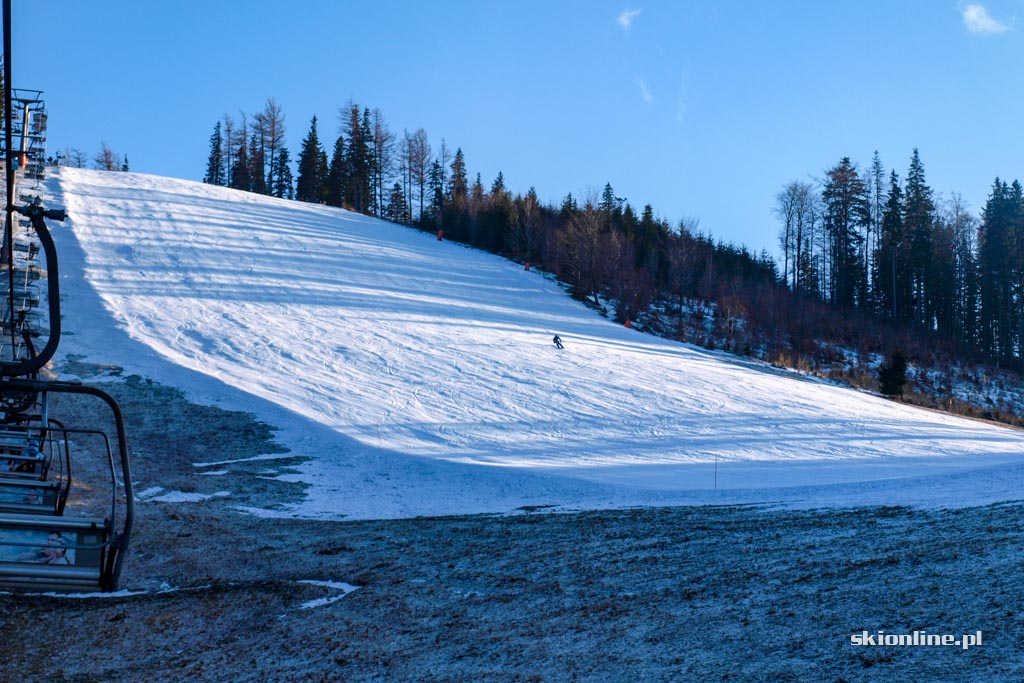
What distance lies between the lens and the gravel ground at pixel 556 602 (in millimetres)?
5402

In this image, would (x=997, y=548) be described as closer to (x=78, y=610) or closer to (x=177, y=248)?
(x=78, y=610)

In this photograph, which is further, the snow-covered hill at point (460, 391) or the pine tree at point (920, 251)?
the pine tree at point (920, 251)

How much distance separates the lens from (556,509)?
1166cm

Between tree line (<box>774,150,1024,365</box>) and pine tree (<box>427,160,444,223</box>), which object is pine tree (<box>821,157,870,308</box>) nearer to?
tree line (<box>774,150,1024,365</box>)

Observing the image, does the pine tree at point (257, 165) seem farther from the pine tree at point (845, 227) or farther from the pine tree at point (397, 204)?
the pine tree at point (845, 227)

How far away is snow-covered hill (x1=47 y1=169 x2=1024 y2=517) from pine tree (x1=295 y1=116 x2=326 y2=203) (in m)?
Result: 35.3

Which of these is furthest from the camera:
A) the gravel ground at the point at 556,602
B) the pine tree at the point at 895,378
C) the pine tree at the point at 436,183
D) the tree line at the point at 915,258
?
the pine tree at the point at 436,183

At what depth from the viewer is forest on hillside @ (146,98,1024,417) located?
1682 inches

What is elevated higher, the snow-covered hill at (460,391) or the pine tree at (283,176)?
the pine tree at (283,176)

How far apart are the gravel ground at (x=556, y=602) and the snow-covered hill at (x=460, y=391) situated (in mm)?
2117

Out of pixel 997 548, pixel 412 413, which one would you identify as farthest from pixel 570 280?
pixel 997 548

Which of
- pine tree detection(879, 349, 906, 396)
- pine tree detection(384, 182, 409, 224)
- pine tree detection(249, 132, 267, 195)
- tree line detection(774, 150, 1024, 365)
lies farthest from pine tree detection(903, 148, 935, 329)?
pine tree detection(249, 132, 267, 195)

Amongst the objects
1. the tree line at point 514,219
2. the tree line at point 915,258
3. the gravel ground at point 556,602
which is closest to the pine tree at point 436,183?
the tree line at point 514,219

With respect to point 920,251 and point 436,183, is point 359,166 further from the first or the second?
point 920,251
